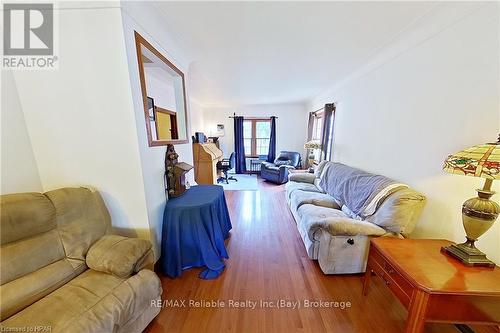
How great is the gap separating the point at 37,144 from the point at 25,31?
86 cm

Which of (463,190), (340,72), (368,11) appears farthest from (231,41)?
(463,190)

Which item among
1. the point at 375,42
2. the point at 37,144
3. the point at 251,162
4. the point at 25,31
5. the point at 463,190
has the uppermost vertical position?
the point at 375,42

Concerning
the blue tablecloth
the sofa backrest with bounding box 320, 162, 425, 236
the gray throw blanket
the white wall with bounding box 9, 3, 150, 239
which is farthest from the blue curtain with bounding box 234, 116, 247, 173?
the white wall with bounding box 9, 3, 150, 239

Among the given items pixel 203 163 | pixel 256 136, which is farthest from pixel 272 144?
pixel 203 163

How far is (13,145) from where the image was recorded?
1431 millimetres

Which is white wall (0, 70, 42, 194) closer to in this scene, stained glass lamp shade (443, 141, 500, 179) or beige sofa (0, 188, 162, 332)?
beige sofa (0, 188, 162, 332)

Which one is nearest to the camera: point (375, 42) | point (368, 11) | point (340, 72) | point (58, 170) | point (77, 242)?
point (77, 242)

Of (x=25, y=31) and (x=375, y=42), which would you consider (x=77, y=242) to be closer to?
(x=25, y=31)

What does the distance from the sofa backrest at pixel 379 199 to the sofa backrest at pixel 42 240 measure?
98.2 inches

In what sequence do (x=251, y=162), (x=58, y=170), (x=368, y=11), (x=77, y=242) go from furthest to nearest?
(x=251, y=162) < (x=58, y=170) < (x=368, y=11) < (x=77, y=242)

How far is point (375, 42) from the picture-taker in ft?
6.48

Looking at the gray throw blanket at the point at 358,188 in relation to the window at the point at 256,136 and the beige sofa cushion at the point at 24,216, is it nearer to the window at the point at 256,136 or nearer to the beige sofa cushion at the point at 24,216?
the beige sofa cushion at the point at 24,216

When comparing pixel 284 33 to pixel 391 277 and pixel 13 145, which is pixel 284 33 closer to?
pixel 391 277

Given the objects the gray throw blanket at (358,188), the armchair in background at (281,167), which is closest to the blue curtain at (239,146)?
the armchair in background at (281,167)
